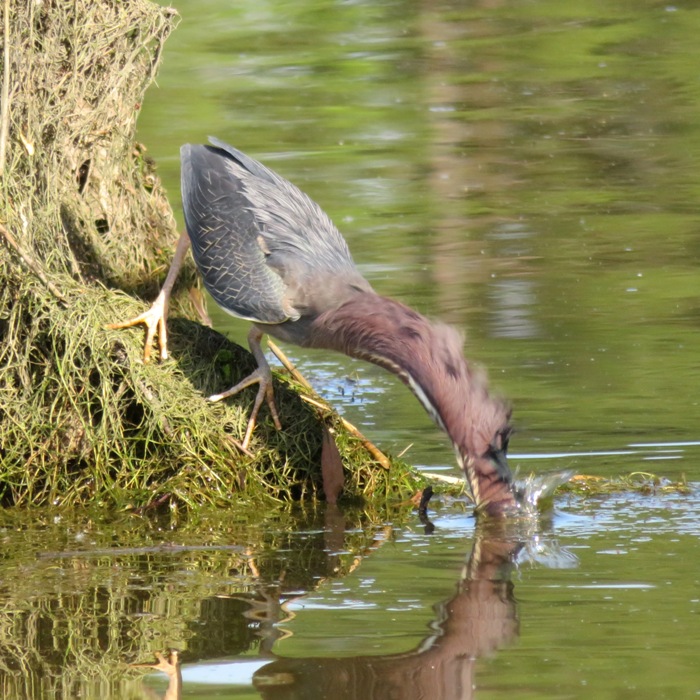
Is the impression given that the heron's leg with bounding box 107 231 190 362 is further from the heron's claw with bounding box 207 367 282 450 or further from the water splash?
the water splash

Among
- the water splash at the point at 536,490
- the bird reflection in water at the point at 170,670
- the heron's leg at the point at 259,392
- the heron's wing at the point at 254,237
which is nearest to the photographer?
the bird reflection in water at the point at 170,670

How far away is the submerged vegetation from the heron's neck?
67 centimetres

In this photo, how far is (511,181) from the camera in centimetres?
1238

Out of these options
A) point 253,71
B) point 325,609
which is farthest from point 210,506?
A: point 253,71

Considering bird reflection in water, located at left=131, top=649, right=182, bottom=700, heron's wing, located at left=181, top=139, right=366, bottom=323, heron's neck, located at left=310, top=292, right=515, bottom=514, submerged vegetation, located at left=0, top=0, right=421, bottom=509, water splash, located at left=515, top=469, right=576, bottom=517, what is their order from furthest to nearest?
heron's wing, located at left=181, top=139, right=366, bottom=323, submerged vegetation, located at left=0, top=0, right=421, bottom=509, water splash, located at left=515, top=469, right=576, bottom=517, heron's neck, located at left=310, top=292, right=515, bottom=514, bird reflection in water, located at left=131, top=649, right=182, bottom=700

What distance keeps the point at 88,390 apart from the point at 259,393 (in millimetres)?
763

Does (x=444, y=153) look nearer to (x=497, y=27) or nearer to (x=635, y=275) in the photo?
(x=635, y=275)

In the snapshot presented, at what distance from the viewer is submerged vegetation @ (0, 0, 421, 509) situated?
6832mm

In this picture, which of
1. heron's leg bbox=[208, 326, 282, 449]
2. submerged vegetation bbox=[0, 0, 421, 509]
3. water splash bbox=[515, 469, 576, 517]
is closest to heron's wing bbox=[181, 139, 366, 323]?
heron's leg bbox=[208, 326, 282, 449]

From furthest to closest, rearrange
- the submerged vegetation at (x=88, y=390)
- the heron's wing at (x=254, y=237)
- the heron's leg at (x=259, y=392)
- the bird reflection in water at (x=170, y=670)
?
the heron's wing at (x=254, y=237) → the heron's leg at (x=259, y=392) → the submerged vegetation at (x=88, y=390) → the bird reflection in water at (x=170, y=670)

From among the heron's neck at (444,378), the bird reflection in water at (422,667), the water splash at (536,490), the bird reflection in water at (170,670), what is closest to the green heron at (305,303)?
the heron's neck at (444,378)

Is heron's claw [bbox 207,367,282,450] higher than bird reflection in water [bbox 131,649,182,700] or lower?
higher

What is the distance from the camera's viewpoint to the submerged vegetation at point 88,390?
6832mm

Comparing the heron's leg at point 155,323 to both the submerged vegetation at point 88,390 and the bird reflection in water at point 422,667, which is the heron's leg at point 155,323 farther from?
the bird reflection in water at point 422,667
